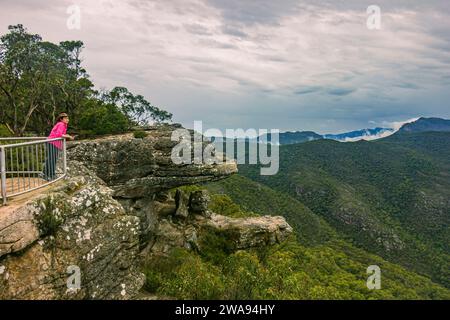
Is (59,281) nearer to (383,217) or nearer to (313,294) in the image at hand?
(313,294)

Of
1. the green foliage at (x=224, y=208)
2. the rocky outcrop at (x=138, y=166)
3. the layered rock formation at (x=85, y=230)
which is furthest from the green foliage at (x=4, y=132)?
the green foliage at (x=224, y=208)

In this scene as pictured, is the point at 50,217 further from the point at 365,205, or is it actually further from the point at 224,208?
the point at 365,205

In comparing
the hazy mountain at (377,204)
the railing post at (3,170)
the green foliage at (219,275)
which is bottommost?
the hazy mountain at (377,204)

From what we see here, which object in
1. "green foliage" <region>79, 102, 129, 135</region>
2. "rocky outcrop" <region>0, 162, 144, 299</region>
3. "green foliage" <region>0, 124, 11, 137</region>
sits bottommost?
"rocky outcrop" <region>0, 162, 144, 299</region>

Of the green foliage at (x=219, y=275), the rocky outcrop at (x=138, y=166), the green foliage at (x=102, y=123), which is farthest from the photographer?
the green foliage at (x=102, y=123)

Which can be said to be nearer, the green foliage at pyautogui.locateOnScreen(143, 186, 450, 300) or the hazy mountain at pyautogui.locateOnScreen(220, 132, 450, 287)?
the green foliage at pyautogui.locateOnScreen(143, 186, 450, 300)

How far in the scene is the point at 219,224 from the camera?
947 inches

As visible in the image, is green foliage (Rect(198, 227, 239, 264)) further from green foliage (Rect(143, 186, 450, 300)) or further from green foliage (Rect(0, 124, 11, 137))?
green foliage (Rect(0, 124, 11, 137))

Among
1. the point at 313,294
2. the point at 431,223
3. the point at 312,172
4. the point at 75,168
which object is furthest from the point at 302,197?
the point at 75,168

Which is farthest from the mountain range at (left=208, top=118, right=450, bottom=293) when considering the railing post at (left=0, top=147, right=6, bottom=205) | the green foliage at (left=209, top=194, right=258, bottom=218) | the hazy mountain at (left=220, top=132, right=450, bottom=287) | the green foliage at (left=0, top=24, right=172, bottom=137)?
the railing post at (left=0, top=147, right=6, bottom=205)

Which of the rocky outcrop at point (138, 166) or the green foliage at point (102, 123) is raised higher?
the green foliage at point (102, 123)

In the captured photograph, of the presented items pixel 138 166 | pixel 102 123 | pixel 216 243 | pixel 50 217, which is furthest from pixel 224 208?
pixel 50 217

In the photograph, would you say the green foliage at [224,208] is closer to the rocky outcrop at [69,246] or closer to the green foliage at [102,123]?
the green foliage at [102,123]
